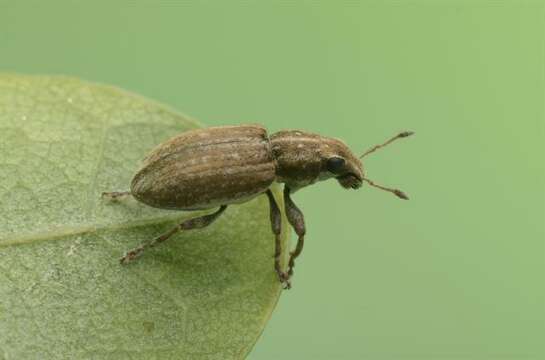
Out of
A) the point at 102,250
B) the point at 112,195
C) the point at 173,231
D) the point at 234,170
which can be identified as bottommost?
the point at 102,250

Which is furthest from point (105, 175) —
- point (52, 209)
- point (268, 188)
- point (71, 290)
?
point (268, 188)

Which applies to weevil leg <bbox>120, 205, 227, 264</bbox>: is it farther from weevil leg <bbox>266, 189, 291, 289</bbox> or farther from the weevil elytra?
weevil leg <bbox>266, 189, 291, 289</bbox>

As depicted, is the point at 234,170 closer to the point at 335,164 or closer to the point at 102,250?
the point at 335,164

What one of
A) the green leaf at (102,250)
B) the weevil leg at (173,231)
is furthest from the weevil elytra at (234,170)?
the green leaf at (102,250)

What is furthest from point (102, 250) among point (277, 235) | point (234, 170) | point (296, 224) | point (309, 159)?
point (309, 159)

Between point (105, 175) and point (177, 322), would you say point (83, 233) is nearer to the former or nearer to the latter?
point (105, 175)

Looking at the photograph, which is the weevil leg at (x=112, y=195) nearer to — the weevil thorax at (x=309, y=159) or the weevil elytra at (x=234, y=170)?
the weevil elytra at (x=234, y=170)
